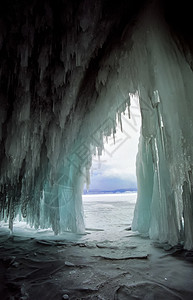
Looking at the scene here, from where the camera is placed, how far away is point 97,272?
2.69m

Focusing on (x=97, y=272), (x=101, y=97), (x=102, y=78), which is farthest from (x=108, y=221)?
(x=102, y=78)

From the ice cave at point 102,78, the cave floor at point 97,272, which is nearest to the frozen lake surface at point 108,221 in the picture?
the cave floor at point 97,272

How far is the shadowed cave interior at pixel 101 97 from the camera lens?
7.48ft

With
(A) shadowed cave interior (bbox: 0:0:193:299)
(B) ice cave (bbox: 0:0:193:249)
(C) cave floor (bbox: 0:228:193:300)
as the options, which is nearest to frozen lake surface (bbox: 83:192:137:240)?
(A) shadowed cave interior (bbox: 0:0:193:299)

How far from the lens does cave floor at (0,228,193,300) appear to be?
2.10 metres

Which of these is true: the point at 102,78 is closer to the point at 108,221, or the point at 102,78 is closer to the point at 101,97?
the point at 101,97

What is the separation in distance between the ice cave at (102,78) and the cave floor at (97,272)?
2.98 feet

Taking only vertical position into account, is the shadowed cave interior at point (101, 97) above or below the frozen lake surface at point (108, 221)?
above

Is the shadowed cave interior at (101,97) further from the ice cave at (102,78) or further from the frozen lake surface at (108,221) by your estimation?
the frozen lake surface at (108,221)

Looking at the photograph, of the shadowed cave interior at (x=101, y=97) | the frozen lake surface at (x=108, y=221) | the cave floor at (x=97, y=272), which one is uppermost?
the shadowed cave interior at (x=101, y=97)

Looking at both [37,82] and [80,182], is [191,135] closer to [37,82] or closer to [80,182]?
[37,82]

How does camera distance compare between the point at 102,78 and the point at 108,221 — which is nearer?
the point at 102,78

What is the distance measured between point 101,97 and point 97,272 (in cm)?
337

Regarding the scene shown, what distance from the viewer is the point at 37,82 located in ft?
11.0
